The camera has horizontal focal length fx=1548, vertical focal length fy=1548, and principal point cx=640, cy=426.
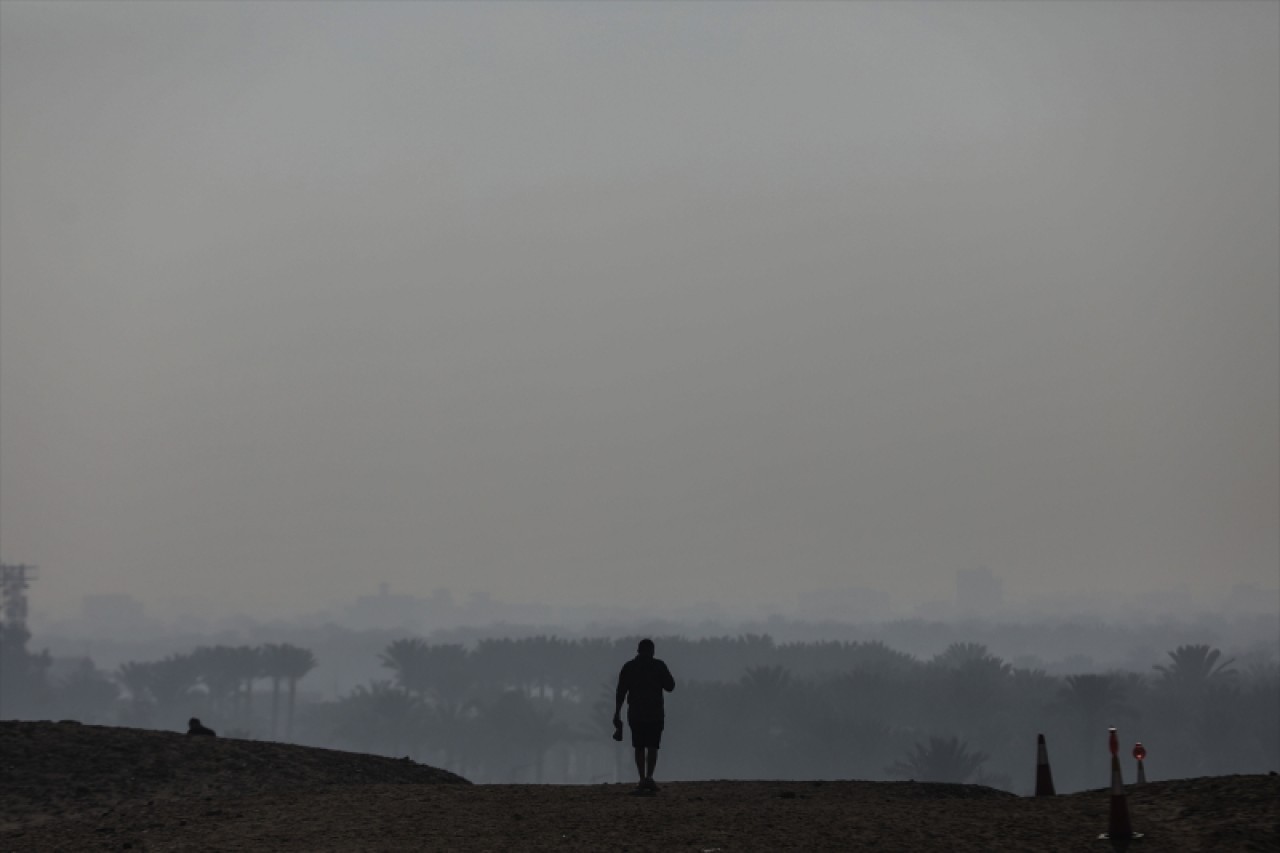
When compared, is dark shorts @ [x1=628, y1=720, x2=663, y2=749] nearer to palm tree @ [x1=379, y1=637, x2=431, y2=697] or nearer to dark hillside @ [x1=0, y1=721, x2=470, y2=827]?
dark hillside @ [x1=0, y1=721, x2=470, y2=827]

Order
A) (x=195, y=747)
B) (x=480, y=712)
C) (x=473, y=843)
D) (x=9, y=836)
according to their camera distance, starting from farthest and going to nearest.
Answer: (x=480, y=712) < (x=195, y=747) < (x=9, y=836) < (x=473, y=843)

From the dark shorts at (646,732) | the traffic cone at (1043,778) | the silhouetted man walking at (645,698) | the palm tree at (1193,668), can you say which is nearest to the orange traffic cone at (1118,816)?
the traffic cone at (1043,778)

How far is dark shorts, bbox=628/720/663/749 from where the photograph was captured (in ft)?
62.0

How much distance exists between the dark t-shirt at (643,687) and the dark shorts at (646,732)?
2.0 inches

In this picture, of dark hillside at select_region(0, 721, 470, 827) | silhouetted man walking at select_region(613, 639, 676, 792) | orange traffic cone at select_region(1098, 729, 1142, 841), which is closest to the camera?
orange traffic cone at select_region(1098, 729, 1142, 841)

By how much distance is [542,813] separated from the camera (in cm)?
1741

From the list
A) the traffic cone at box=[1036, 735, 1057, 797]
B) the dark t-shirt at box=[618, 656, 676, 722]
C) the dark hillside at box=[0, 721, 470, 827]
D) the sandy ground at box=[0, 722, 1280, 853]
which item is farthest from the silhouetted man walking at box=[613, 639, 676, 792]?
the dark hillside at box=[0, 721, 470, 827]

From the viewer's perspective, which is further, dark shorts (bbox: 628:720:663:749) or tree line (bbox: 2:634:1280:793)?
tree line (bbox: 2:634:1280:793)

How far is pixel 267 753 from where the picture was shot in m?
23.9

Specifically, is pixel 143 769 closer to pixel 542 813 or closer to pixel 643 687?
pixel 542 813

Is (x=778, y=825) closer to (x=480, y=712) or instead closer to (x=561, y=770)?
(x=480, y=712)

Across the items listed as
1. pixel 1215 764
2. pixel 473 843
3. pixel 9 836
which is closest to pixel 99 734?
pixel 9 836

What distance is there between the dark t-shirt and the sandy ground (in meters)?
1.02

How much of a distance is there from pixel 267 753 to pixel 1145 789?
521 inches
